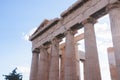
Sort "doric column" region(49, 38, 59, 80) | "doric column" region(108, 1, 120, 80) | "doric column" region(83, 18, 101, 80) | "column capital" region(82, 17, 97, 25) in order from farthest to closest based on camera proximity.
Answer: "doric column" region(49, 38, 59, 80) < "column capital" region(82, 17, 97, 25) < "doric column" region(83, 18, 101, 80) < "doric column" region(108, 1, 120, 80)

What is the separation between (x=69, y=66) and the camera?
77.4 feet

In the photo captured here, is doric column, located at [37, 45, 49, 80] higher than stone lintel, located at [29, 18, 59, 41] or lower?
lower

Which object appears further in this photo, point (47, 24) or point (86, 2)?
point (47, 24)

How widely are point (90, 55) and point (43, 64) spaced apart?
11002 mm

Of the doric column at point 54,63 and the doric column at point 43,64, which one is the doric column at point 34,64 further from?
the doric column at point 54,63

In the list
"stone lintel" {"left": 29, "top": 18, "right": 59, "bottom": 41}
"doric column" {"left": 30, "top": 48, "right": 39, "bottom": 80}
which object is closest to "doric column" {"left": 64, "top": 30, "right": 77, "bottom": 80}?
"stone lintel" {"left": 29, "top": 18, "right": 59, "bottom": 41}

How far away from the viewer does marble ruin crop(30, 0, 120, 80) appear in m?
19.8

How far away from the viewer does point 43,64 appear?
2997 cm

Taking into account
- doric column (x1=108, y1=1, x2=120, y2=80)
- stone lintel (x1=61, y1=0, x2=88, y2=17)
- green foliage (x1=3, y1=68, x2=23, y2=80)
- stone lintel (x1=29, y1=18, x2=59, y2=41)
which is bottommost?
green foliage (x1=3, y1=68, x2=23, y2=80)

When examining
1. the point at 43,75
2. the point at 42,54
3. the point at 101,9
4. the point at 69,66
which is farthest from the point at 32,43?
the point at 101,9

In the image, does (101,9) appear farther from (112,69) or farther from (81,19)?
(112,69)

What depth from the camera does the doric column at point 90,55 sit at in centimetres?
2009

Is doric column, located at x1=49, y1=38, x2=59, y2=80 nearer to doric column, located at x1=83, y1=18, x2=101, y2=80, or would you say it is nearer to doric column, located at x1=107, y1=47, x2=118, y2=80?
doric column, located at x1=83, y1=18, x2=101, y2=80

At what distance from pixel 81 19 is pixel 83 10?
3.82 feet
